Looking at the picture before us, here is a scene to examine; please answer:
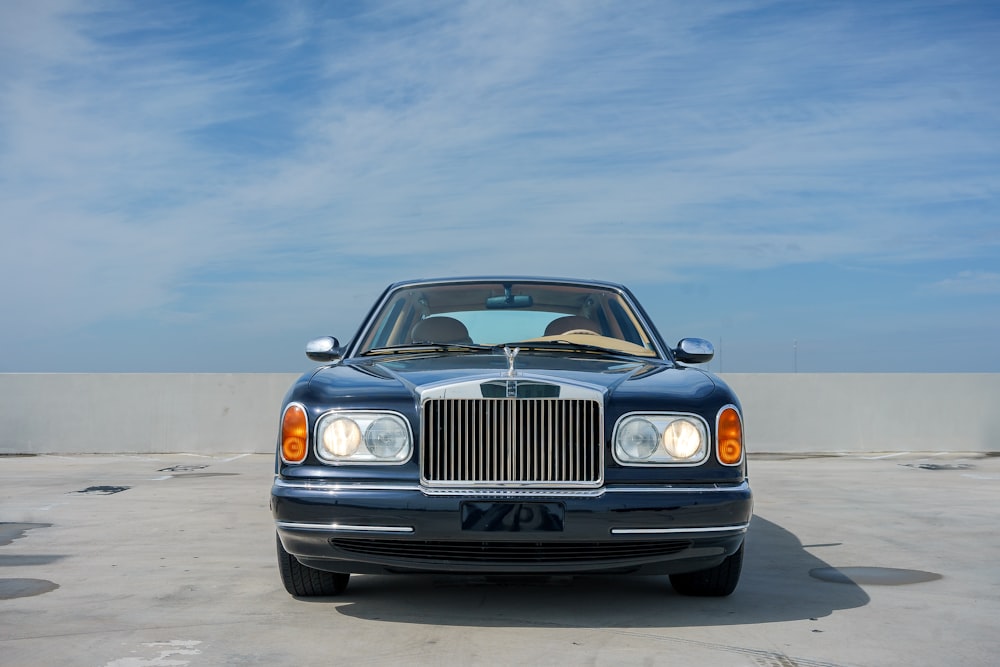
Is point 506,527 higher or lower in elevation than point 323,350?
lower

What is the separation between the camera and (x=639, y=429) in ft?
14.8

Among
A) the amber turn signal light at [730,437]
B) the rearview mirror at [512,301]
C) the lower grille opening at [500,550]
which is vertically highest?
the rearview mirror at [512,301]

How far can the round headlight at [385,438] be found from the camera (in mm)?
4453

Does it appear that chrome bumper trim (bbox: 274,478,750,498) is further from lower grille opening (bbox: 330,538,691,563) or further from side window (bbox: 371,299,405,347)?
side window (bbox: 371,299,405,347)

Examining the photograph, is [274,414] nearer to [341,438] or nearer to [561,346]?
[561,346]

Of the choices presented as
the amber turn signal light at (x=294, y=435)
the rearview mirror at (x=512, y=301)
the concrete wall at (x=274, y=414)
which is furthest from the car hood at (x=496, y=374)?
the concrete wall at (x=274, y=414)

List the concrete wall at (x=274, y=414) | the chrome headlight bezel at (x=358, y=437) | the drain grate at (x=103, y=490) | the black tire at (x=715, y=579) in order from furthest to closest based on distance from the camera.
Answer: the concrete wall at (x=274, y=414)
the drain grate at (x=103, y=490)
the black tire at (x=715, y=579)
the chrome headlight bezel at (x=358, y=437)

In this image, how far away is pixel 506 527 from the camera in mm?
4293

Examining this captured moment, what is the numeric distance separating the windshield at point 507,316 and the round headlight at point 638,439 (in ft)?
4.50

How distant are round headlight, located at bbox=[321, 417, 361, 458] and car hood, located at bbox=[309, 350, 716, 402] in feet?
0.36

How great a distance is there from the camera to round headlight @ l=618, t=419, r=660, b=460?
14.7 ft

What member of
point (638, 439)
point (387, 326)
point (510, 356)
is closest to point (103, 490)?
point (387, 326)

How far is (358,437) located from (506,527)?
72 cm

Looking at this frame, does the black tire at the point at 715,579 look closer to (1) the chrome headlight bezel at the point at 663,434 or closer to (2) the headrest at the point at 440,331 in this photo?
(1) the chrome headlight bezel at the point at 663,434
